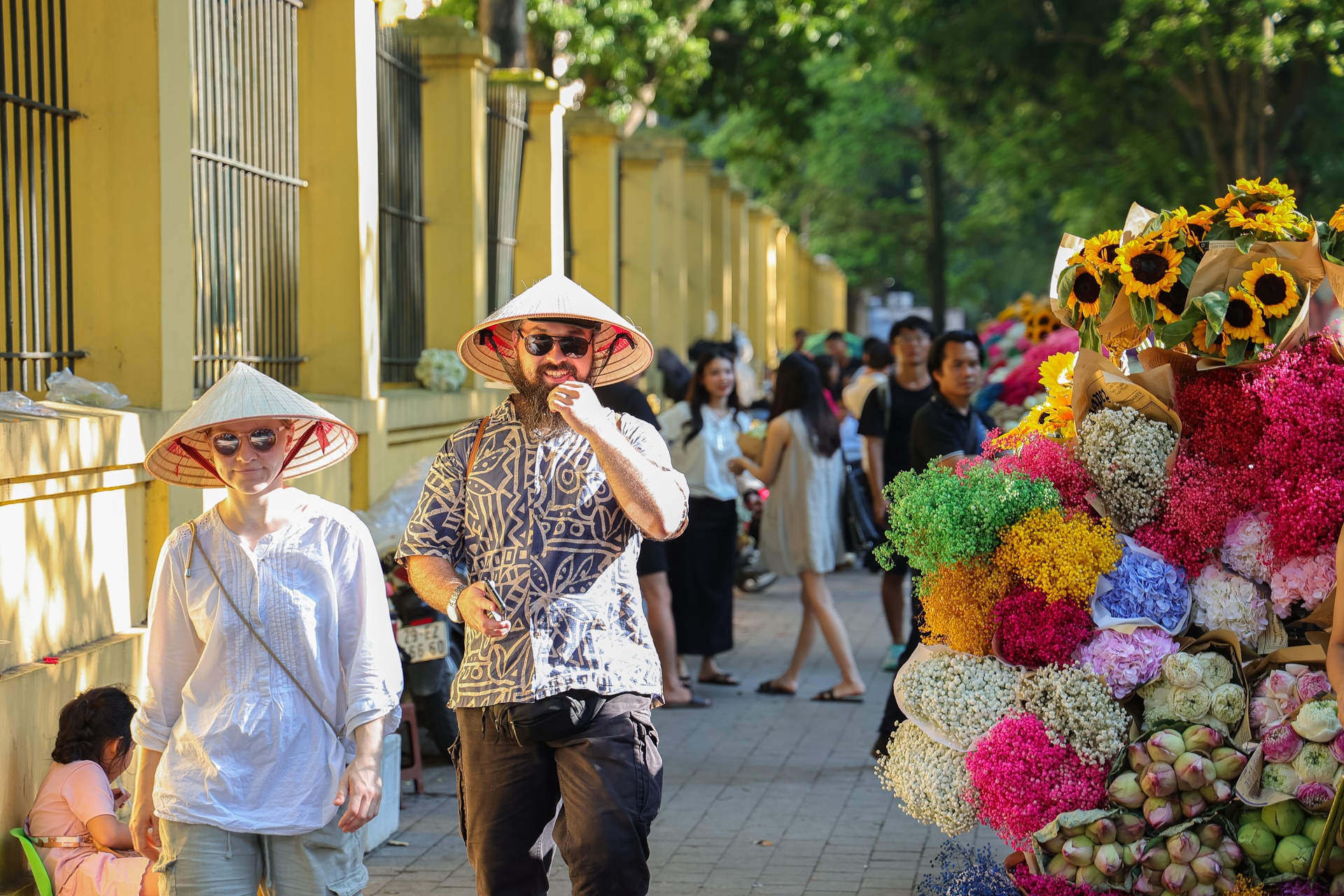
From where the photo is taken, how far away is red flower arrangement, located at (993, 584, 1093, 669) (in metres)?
4.32

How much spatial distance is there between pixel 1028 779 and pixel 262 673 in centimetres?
205

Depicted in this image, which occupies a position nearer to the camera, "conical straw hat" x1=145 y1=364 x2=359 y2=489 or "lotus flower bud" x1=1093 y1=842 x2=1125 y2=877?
"conical straw hat" x1=145 y1=364 x2=359 y2=489

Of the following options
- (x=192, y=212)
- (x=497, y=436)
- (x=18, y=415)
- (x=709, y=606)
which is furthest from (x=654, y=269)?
(x=497, y=436)

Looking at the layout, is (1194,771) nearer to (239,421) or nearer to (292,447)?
(292,447)

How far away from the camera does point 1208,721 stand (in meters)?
4.24

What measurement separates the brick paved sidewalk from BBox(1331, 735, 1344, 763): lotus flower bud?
1.07 metres

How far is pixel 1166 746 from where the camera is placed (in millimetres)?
4164

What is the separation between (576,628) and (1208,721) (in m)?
1.88

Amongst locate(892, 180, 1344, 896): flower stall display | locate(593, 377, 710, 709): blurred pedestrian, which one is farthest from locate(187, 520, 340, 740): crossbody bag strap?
locate(593, 377, 710, 709): blurred pedestrian

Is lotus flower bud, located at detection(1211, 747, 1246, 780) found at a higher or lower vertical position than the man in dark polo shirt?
lower

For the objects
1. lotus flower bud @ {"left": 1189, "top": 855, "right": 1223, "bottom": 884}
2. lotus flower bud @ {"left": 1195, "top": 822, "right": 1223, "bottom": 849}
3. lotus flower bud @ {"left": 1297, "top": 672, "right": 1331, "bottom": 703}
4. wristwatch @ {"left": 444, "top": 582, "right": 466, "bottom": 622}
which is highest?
wristwatch @ {"left": 444, "top": 582, "right": 466, "bottom": 622}

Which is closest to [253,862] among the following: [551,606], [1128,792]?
[551,606]

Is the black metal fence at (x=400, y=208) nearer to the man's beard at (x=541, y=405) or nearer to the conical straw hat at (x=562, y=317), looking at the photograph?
the conical straw hat at (x=562, y=317)

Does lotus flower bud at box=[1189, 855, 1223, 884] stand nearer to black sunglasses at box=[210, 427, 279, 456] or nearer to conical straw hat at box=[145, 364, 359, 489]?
conical straw hat at box=[145, 364, 359, 489]
